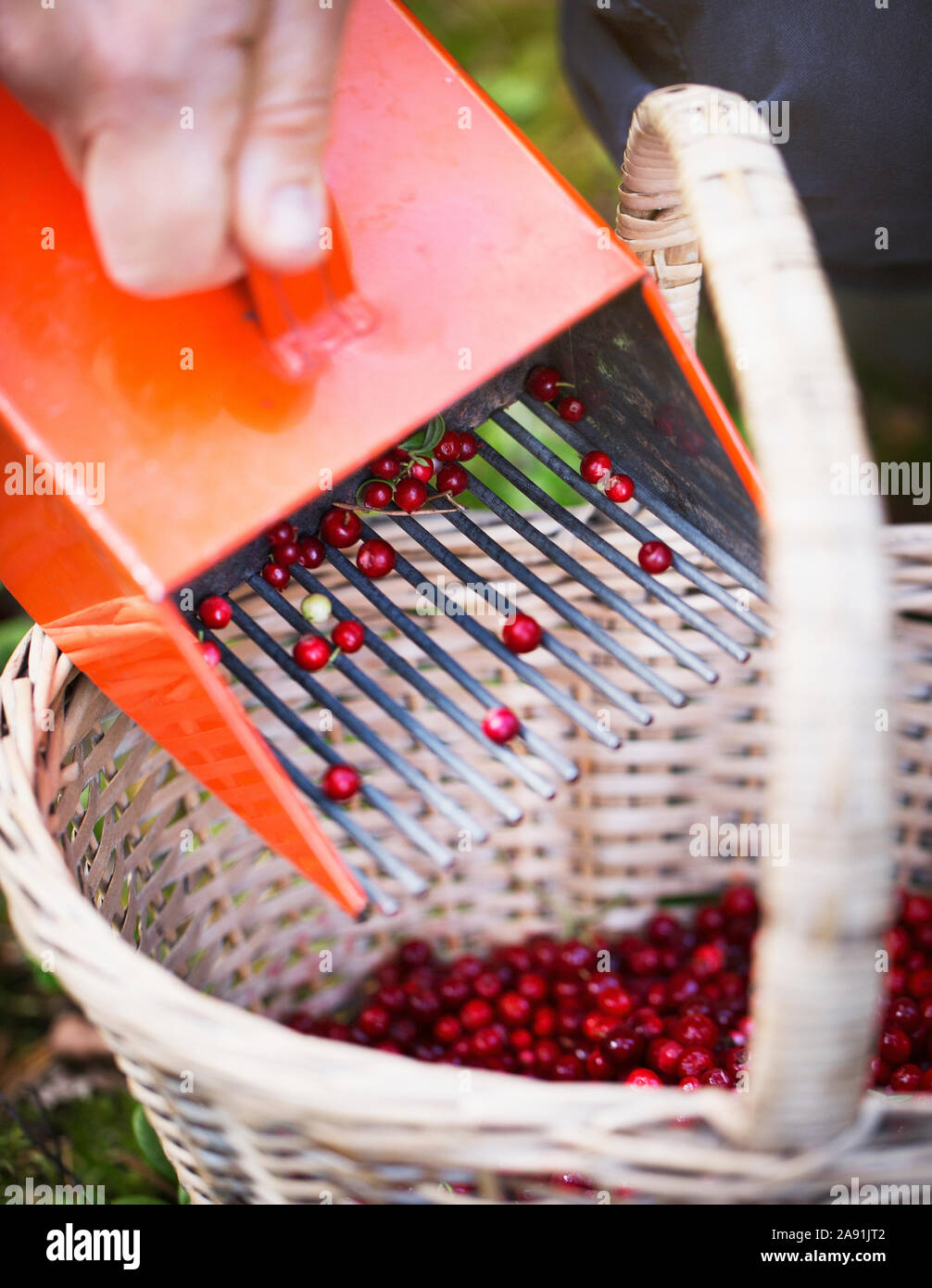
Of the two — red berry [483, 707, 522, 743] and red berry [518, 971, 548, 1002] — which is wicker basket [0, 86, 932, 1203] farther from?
red berry [518, 971, 548, 1002]

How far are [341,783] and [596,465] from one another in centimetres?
44

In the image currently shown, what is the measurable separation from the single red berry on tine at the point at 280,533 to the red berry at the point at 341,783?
274mm

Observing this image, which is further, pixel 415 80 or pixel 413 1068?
pixel 415 80

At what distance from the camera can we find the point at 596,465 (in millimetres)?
1077

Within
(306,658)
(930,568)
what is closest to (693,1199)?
(306,658)

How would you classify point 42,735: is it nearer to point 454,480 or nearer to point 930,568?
point 454,480

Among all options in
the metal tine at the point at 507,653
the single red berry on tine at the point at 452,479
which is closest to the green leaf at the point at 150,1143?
the metal tine at the point at 507,653

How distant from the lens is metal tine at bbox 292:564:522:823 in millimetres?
844

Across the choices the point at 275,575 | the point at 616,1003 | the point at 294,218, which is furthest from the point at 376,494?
the point at 616,1003

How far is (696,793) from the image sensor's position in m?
1.35

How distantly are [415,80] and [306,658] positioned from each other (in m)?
0.57

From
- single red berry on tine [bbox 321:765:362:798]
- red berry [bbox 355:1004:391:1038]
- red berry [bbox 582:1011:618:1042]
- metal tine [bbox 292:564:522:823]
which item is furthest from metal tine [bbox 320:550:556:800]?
red berry [bbox 355:1004:391:1038]

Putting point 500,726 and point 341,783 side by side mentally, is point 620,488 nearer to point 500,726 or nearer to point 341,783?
point 500,726

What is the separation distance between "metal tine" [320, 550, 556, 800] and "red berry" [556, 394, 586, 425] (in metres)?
0.29
